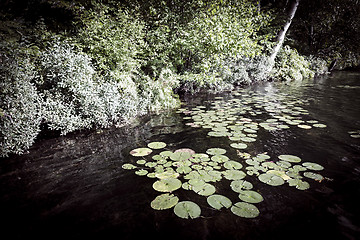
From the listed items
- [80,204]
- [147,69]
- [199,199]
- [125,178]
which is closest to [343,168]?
[199,199]

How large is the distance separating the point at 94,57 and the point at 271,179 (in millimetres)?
4130

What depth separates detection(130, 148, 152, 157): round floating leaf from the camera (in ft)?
9.20

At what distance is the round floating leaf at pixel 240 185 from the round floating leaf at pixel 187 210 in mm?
500

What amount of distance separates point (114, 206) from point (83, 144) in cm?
177

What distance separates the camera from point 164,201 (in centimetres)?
186

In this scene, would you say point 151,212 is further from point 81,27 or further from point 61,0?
point 61,0

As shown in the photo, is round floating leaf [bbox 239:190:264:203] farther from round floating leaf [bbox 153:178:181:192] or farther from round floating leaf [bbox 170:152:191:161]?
round floating leaf [bbox 170:152:191:161]

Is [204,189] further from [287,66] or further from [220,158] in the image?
[287,66]

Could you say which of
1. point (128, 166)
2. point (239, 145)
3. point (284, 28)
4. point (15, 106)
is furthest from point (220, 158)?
point (284, 28)

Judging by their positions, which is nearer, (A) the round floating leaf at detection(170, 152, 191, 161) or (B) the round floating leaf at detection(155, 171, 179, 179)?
(B) the round floating leaf at detection(155, 171, 179, 179)

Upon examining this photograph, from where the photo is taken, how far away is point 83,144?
3254 millimetres

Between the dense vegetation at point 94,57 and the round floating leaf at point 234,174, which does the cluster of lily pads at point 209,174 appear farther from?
the dense vegetation at point 94,57

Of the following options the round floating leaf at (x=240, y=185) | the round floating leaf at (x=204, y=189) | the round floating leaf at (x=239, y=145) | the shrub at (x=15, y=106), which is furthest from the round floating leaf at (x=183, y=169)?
the shrub at (x=15, y=106)

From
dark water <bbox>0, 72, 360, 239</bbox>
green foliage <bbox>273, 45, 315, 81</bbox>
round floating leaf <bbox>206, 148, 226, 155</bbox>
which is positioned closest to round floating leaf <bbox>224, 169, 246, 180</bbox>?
dark water <bbox>0, 72, 360, 239</bbox>
